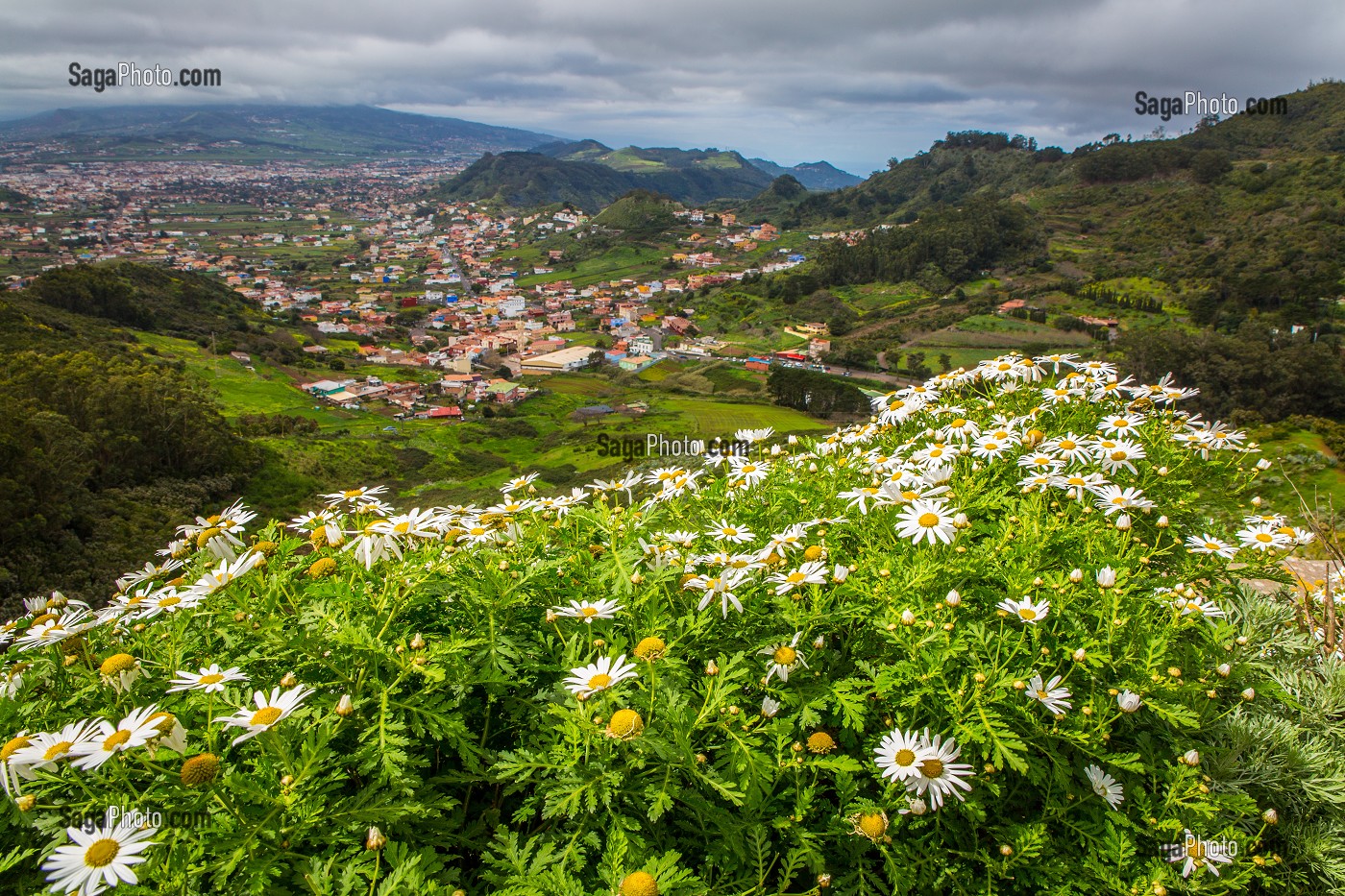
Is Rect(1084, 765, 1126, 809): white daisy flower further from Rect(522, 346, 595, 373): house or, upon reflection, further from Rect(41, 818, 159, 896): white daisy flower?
Rect(522, 346, 595, 373): house

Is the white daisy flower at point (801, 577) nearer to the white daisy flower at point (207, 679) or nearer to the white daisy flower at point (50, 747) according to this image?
the white daisy flower at point (207, 679)

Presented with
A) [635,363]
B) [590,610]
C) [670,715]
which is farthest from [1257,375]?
[635,363]

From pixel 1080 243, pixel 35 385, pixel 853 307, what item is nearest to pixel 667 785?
pixel 35 385

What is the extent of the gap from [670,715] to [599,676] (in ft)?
0.86

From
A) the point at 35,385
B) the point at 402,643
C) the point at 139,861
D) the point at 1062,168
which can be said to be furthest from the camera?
the point at 1062,168

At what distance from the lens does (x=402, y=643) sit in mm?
2207

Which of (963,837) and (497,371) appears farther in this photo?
(497,371)

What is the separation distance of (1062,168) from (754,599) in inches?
6457

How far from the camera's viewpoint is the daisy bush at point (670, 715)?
6.07 ft

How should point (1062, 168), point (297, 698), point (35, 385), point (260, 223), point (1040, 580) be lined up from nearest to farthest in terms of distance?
1. point (297, 698)
2. point (1040, 580)
3. point (35, 385)
4. point (1062, 168)
5. point (260, 223)

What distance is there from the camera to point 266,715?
191 cm

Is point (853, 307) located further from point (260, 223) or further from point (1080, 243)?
point (260, 223)

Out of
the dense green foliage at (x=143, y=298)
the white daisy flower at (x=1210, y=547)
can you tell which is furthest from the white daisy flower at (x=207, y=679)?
the dense green foliage at (x=143, y=298)

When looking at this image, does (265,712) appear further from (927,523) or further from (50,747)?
(927,523)
